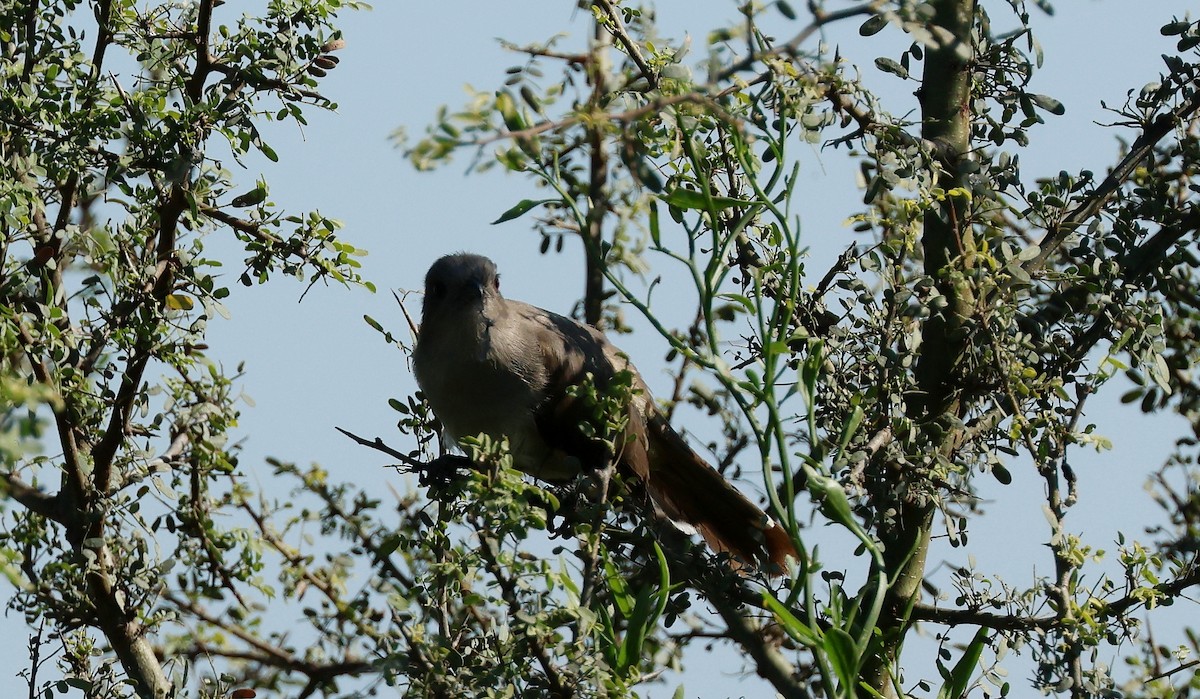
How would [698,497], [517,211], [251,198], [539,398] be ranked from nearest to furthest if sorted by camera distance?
[517,211] → [251,198] → [539,398] → [698,497]

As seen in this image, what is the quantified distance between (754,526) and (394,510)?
152 centimetres

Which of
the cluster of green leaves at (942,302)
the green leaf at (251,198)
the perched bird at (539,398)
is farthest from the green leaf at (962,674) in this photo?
the green leaf at (251,198)

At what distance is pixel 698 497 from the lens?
184 inches

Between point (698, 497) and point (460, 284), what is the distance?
3.78 feet

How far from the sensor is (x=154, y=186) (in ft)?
10.5

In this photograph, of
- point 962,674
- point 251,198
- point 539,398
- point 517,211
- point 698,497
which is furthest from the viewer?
point 698,497

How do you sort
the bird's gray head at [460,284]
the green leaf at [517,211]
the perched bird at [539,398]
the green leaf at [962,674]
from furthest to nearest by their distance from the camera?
1. the bird's gray head at [460,284]
2. the perched bird at [539,398]
3. the green leaf at [962,674]
4. the green leaf at [517,211]

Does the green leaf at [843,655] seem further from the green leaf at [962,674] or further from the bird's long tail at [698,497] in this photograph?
the bird's long tail at [698,497]

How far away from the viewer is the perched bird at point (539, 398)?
443cm

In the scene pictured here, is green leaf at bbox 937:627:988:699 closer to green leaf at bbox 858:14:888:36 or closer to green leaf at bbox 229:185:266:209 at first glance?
green leaf at bbox 858:14:888:36

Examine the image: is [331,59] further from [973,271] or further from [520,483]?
[973,271]

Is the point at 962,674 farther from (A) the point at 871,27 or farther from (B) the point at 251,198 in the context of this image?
(B) the point at 251,198

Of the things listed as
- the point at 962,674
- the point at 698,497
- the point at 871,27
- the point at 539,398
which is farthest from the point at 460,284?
the point at 962,674

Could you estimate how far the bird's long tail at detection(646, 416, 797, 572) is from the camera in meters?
4.50
